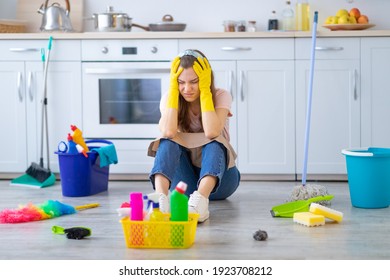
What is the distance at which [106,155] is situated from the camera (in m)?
4.51

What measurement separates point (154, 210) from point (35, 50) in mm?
2290

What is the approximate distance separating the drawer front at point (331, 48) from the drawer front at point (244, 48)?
0.06 metres

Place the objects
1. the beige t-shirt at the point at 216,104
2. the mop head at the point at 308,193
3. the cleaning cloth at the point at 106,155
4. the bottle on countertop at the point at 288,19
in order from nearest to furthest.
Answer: the beige t-shirt at the point at 216,104 → the mop head at the point at 308,193 → the cleaning cloth at the point at 106,155 → the bottle on countertop at the point at 288,19

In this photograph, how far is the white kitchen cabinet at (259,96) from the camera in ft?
16.2

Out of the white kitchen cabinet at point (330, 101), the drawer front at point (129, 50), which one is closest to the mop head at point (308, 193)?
the white kitchen cabinet at point (330, 101)

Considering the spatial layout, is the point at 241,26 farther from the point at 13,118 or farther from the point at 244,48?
the point at 13,118

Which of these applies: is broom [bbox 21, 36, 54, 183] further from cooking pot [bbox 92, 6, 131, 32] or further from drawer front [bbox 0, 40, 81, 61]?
cooking pot [bbox 92, 6, 131, 32]

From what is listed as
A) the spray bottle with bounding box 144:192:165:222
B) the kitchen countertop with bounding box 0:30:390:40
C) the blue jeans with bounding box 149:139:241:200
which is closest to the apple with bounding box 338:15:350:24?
the kitchen countertop with bounding box 0:30:390:40

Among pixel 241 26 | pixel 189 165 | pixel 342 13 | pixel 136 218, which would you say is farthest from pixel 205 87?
pixel 342 13

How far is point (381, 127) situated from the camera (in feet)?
16.1

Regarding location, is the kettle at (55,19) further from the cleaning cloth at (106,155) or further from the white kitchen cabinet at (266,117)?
the white kitchen cabinet at (266,117)

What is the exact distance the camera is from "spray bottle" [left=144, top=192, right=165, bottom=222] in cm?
306

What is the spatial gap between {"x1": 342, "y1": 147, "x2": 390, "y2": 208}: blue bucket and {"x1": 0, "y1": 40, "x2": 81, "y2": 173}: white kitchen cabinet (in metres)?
2.01
